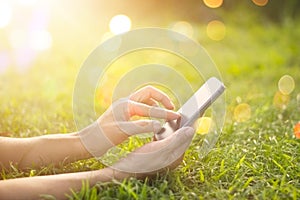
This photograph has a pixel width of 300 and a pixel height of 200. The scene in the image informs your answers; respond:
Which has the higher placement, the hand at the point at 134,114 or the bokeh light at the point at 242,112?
the hand at the point at 134,114

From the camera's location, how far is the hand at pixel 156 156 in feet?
5.90

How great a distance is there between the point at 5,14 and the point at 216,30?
2.21m

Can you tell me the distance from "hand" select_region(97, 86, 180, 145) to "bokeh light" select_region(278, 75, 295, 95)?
68.1 inches

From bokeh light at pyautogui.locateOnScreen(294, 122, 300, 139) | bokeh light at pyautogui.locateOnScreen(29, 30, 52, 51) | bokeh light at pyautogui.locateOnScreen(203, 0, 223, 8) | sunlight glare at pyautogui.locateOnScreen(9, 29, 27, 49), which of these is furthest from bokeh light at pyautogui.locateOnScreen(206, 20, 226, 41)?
bokeh light at pyautogui.locateOnScreen(294, 122, 300, 139)

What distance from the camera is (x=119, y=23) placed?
257 inches

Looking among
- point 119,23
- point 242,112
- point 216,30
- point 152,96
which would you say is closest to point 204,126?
point 242,112

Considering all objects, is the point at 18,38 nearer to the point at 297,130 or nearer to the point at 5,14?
the point at 5,14

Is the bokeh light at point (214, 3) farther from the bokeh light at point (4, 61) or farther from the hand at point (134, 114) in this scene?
the hand at point (134, 114)

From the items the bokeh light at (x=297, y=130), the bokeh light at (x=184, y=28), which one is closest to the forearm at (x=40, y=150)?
the bokeh light at (x=297, y=130)

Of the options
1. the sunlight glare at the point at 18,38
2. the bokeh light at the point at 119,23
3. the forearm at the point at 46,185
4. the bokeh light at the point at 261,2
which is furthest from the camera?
the bokeh light at the point at 261,2

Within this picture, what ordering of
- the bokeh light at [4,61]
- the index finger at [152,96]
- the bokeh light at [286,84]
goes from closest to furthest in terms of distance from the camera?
the index finger at [152,96], the bokeh light at [286,84], the bokeh light at [4,61]

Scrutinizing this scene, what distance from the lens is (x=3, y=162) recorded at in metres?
2.03

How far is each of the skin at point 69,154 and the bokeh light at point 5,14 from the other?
12.4ft

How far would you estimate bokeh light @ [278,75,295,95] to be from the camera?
362 cm
